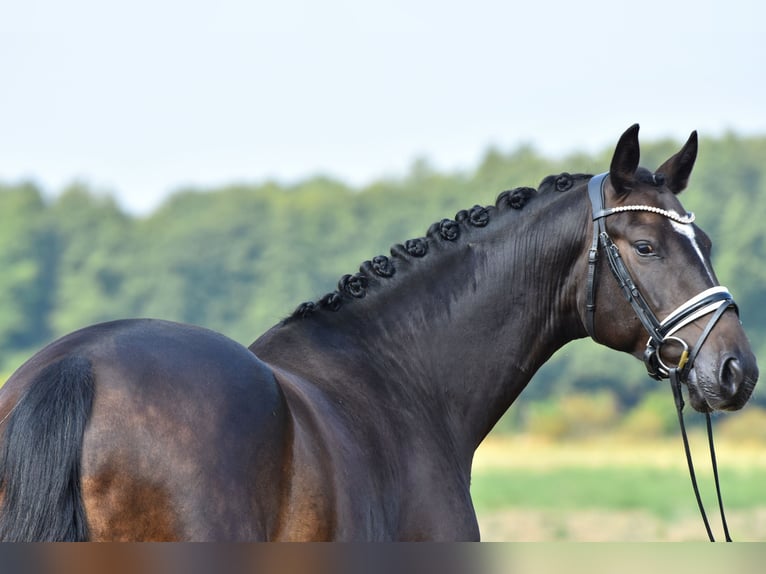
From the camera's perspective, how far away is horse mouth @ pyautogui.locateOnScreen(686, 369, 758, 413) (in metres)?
4.85

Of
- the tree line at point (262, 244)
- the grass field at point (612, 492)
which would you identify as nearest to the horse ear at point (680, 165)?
the grass field at point (612, 492)

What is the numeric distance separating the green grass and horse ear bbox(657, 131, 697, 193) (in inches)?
691

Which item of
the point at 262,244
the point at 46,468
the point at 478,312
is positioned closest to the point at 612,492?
the point at 478,312

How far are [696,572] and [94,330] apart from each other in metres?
2.15

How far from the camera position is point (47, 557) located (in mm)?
2854

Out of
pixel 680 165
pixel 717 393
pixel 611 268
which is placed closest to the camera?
pixel 717 393

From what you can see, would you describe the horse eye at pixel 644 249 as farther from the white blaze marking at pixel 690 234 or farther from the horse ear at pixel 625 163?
the horse ear at pixel 625 163

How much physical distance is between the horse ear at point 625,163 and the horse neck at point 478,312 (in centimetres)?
21

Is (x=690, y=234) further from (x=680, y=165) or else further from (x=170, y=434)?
(x=170, y=434)

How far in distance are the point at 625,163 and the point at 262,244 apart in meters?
62.4

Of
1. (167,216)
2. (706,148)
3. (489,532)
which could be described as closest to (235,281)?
(167,216)

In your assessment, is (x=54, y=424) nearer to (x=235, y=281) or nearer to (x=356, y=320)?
(x=356, y=320)

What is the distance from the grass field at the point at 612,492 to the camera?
19031 millimetres

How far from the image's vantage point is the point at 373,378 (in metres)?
5.07
